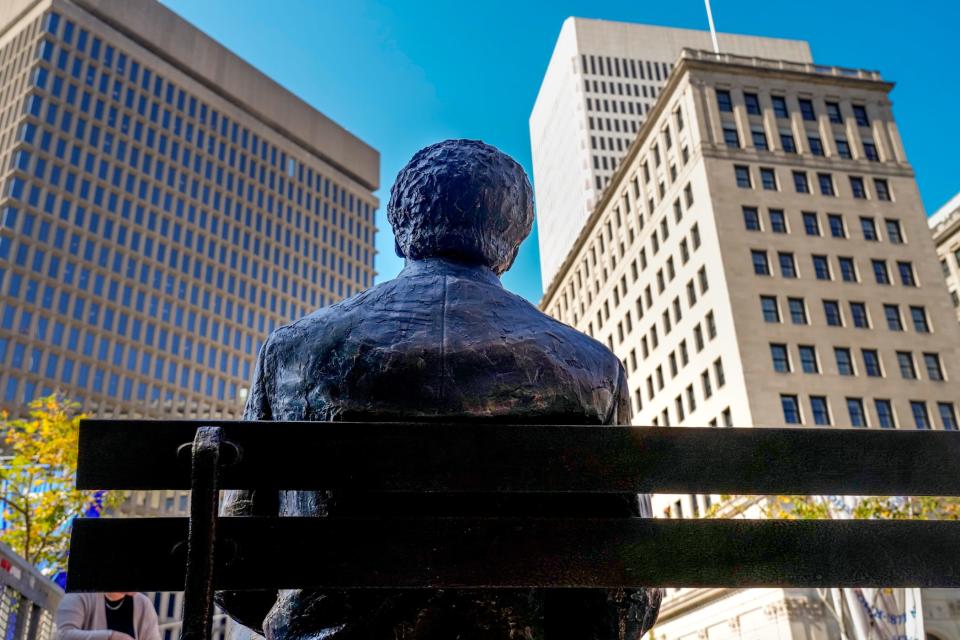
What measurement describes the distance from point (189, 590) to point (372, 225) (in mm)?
128529

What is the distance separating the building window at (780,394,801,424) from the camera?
44.3 metres

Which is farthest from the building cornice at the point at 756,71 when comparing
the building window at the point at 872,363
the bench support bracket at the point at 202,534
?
the bench support bracket at the point at 202,534

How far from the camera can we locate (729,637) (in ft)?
125

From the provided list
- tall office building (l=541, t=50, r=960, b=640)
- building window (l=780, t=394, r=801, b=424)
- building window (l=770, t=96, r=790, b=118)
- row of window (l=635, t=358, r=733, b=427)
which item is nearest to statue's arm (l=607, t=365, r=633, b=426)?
tall office building (l=541, t=50, r=960, b=640)

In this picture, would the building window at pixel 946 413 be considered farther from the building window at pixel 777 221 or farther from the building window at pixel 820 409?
the building window at pixel 777 221

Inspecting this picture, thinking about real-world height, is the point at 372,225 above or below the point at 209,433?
above

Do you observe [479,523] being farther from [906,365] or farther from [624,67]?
[624,67]

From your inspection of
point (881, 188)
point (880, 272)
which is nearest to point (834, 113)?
point (881, 188)

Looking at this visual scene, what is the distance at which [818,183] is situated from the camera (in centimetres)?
5219

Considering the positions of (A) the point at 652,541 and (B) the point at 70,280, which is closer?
(A) the point at 652,541

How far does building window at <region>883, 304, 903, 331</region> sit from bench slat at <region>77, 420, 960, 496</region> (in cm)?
5056

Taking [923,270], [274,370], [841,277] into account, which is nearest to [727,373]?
[841,277]

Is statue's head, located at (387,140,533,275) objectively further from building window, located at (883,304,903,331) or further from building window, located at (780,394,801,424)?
building window, located at (883,304,903,331)

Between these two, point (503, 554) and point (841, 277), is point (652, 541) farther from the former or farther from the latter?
point (841, 277)
